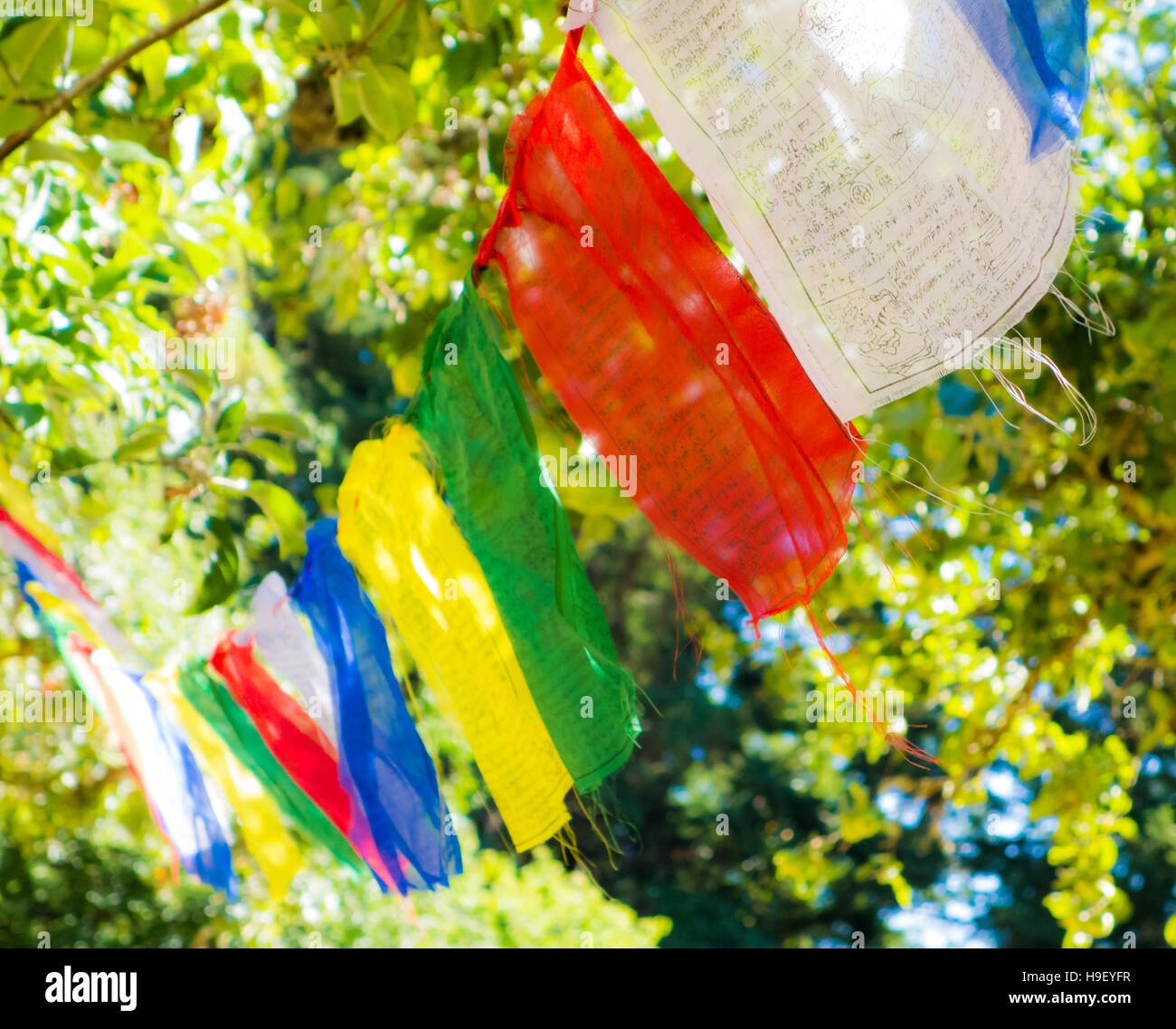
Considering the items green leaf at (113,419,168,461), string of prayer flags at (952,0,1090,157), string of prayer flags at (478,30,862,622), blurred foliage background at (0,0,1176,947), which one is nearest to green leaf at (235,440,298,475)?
blurred foliage background at (0,0,1176,947)

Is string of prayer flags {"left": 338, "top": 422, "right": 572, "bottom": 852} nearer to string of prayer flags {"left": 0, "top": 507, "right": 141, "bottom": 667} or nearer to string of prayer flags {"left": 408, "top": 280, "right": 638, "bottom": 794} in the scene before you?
string of prayer flags {"left": 408, "top": 280, "right": 638, "bottom": 794}

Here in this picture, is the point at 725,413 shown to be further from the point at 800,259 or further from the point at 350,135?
the point at 350,135

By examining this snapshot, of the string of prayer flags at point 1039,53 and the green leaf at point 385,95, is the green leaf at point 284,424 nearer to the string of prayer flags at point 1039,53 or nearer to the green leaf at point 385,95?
the green leaf at point 385,95

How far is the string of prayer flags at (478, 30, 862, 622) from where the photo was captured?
917 millimetres

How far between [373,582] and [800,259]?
2.27 ft

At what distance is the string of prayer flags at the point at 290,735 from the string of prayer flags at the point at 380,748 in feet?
0.23

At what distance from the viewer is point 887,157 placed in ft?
2.44

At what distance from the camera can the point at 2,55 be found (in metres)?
0.98

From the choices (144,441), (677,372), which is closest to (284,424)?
→ (144,441)

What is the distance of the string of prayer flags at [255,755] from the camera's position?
142cm

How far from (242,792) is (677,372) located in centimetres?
97

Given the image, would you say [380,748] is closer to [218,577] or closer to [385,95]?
[218,577]

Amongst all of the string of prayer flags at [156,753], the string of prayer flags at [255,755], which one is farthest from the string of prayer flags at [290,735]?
the string of prayer flags at [156,753]
